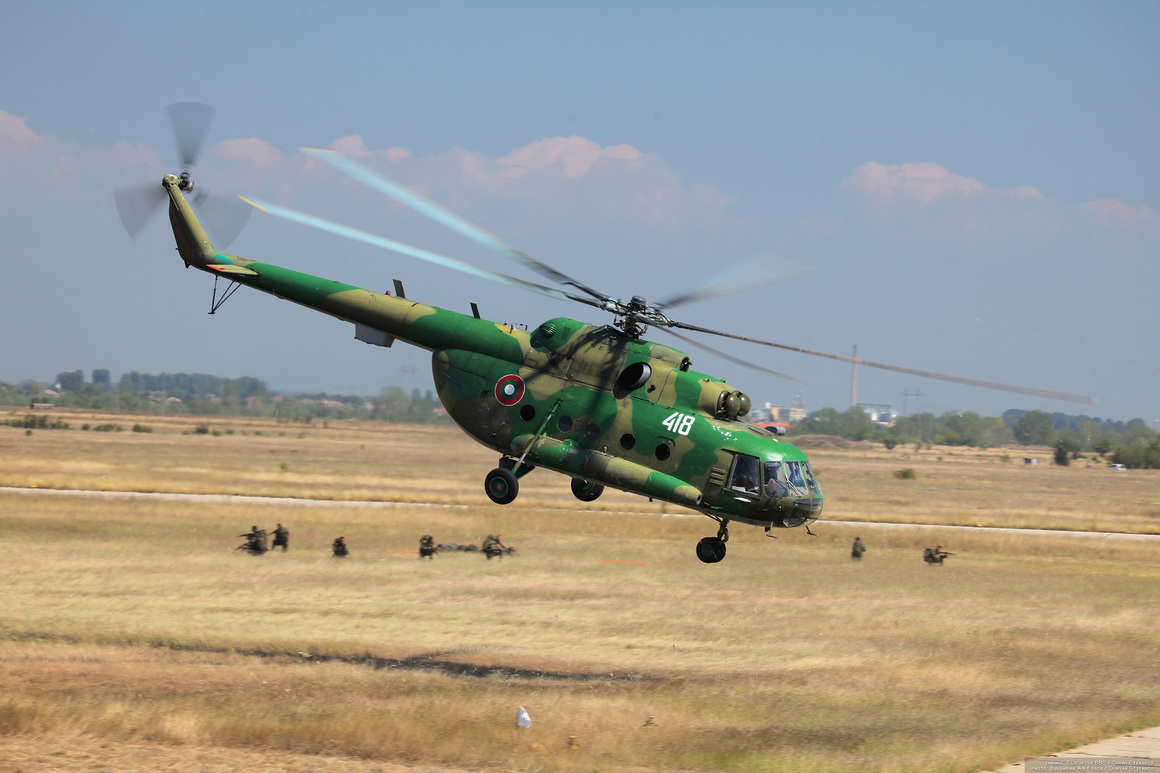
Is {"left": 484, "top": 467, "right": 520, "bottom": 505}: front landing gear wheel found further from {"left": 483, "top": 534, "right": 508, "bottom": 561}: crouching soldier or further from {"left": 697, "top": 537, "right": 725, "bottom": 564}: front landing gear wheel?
{"left": 483, "top": 534, "right": 508, "bottom": 561}: crouching soldier

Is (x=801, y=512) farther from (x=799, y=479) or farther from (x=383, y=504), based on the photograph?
(x=383, y=504)

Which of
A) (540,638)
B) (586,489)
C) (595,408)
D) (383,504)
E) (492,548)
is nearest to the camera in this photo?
(595,408)

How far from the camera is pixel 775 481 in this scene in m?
24.2

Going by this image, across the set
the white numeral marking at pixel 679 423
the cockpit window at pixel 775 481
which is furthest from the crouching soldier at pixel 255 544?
the cockpit window at pixel 775 481

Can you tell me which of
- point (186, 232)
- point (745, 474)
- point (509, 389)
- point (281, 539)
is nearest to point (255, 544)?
point (281, 539)

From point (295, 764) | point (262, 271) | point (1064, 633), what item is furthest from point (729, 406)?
point (1064, 633)

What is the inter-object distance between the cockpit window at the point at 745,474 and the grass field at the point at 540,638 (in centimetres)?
1849

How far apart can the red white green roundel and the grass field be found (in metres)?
18.0

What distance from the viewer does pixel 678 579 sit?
67688 mm

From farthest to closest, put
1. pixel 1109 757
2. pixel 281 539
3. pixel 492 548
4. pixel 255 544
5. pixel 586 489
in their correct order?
pixel 492 548 → pixel 281 539 → pixel 255 544 → pixel 1109 757 → pixel 586 489

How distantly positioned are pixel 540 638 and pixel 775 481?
33.7 metres

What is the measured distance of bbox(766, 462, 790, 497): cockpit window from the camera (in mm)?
24156

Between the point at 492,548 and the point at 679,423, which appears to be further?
the point at 492,548

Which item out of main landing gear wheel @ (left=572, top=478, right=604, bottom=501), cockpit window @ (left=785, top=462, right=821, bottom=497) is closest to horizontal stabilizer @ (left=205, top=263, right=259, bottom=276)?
main landing gear wheel @ (left=572, top=478, right=604, bottom=501)
